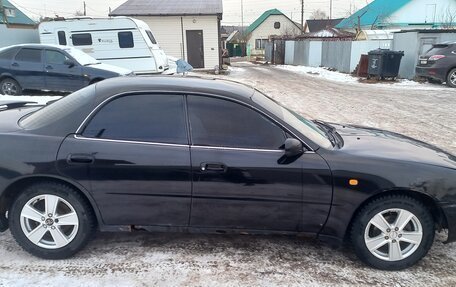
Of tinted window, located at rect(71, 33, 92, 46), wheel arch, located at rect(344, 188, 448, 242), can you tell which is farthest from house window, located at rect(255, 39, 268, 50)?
wheel arch, located at rect(344, 188, 448, 242)

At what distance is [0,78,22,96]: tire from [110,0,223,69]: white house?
1165 cm

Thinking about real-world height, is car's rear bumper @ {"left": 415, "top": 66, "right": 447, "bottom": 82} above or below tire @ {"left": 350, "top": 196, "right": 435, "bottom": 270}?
above

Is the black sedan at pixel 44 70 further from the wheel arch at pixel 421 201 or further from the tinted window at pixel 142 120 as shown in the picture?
the wheel arch at pixel 421 201

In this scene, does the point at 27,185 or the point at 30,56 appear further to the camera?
the point at 30,56

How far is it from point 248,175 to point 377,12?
3654 cm

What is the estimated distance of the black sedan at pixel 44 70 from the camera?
10.1 metres

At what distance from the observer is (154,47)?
15.1 m

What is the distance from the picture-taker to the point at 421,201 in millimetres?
2928

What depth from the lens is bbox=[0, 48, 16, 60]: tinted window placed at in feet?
33.4

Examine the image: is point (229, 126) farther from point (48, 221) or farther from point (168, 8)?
point (168, 8)

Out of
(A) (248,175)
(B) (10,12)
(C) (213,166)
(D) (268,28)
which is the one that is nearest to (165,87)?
(C) (213,166)

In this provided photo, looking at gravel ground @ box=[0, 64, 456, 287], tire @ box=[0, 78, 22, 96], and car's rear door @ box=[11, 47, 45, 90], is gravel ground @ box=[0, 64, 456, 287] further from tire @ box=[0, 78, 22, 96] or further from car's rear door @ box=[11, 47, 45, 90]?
tire @ box=[0, 78, 22, 96]

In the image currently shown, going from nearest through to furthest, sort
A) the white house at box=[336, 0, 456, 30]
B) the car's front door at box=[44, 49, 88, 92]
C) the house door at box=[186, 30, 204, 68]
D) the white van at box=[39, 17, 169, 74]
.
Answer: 1. the car's front door at box=[44, 49, 88, 92]
2. the white van at box=[39, 17, 169, 74]
3. the house door at box=[186, 30, 204, 68]
4. the white house at box=[336, 0, 456, 30]

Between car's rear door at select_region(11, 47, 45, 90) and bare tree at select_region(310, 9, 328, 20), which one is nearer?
car's rear door at select_region(11, 47, 45, 90)
